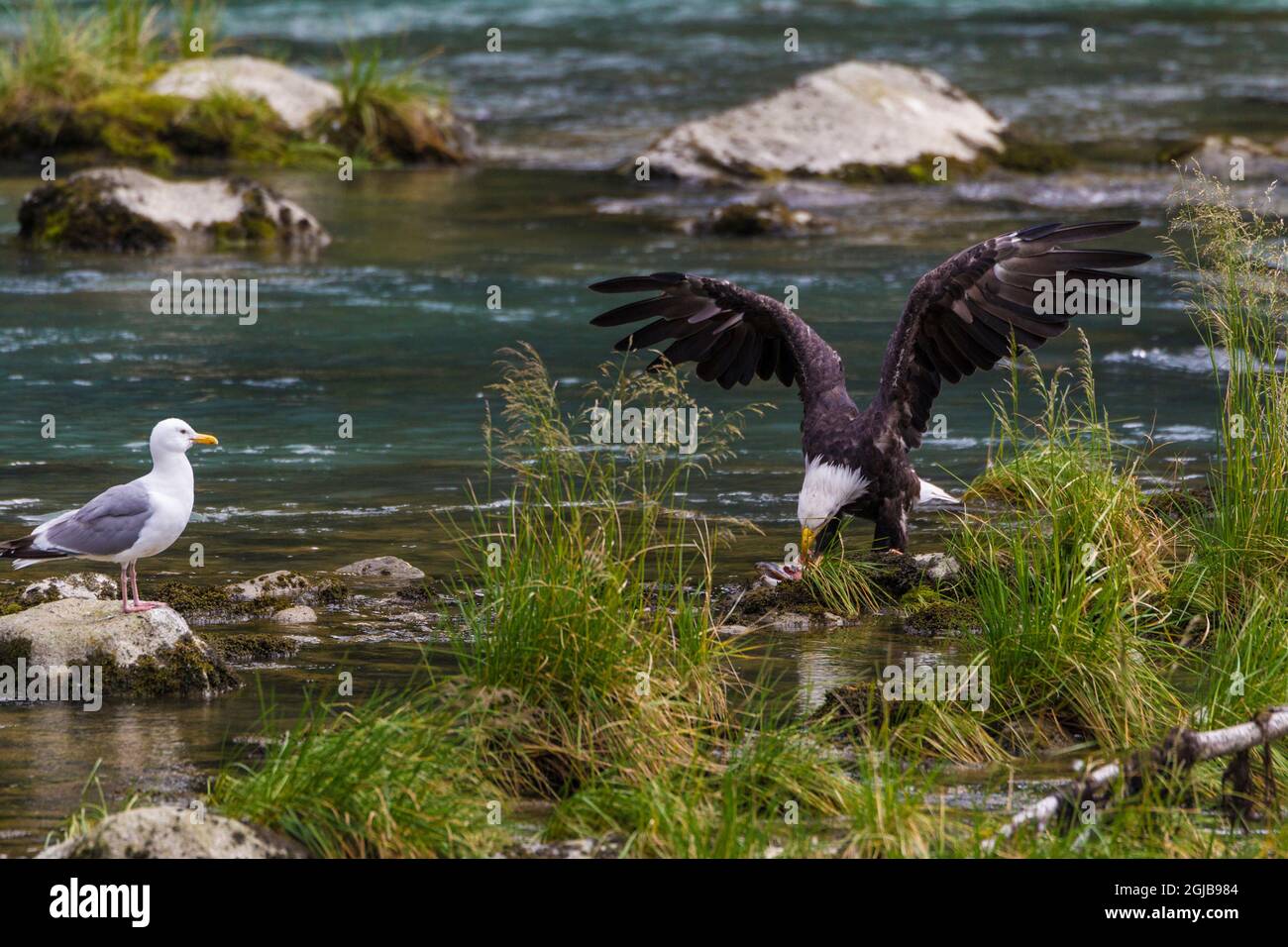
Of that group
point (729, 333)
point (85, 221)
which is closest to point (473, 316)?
point (85, 221)

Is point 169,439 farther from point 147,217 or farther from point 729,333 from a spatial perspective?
point 147,217

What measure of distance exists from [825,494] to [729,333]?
1257 mm

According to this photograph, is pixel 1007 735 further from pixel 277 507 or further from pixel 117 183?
pixel 117 183

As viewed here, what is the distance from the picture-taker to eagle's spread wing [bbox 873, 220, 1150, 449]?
8.90 m

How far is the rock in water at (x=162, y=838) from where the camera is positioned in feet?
16.8

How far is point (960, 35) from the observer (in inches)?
1410

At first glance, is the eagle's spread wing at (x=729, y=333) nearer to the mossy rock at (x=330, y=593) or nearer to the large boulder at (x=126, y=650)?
the mossy rock at (x=330, y=593)

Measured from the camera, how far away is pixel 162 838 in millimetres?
5137

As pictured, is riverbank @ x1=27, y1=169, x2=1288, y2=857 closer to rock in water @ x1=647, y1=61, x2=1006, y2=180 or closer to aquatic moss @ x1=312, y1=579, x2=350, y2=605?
aquatic moss @ x1=312, y1=579, x2=350, y2=605

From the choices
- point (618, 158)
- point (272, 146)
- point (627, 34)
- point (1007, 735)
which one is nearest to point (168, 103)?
point (272, 146)

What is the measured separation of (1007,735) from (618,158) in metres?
19.3

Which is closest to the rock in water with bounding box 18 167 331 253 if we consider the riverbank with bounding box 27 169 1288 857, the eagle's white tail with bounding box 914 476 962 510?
the eagle's white tail with bounding box 914 476 962 510

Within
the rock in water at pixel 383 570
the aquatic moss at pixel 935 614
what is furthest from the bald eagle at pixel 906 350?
the rock in water at pixel 383 570

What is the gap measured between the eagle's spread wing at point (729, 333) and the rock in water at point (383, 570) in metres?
1.49
